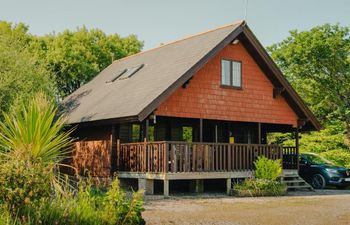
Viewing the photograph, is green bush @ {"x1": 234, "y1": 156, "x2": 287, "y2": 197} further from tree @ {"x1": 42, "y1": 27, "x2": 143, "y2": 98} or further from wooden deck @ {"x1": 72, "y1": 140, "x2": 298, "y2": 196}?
tree @ {"x1": 42, "y1": 27, "x2": 143, "y2": 98}

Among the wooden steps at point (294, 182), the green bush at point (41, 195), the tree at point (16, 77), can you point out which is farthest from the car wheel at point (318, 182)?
the green bush at point (41, 195)

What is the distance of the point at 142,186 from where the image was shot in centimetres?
1978

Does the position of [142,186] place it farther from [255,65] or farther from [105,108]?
[255,65]

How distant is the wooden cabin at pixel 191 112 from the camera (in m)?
19.9

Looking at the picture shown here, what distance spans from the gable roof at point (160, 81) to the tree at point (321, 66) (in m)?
10.3

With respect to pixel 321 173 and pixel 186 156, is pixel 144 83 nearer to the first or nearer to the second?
pixel 186 156

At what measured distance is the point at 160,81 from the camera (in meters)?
21.2

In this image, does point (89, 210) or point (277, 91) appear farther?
point (277, 91)

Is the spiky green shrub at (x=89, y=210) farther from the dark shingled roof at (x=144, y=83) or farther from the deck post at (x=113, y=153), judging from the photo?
the deck post at (x=113, y=153)

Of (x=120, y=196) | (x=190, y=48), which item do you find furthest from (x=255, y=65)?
Answer: (x=120, y=196)

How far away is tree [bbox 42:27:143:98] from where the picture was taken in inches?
1588

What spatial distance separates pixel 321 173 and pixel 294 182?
2205 mm

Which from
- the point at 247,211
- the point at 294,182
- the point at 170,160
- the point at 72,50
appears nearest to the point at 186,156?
the point at 170,160

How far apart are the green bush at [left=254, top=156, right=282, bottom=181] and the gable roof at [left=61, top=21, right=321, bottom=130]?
451 cm
